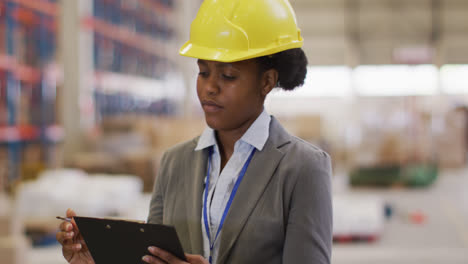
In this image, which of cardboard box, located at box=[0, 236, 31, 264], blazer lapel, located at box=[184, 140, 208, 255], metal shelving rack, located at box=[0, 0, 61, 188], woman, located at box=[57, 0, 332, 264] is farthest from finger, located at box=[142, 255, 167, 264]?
metal shelving rack, located at box=[0, 0, 61, 188]

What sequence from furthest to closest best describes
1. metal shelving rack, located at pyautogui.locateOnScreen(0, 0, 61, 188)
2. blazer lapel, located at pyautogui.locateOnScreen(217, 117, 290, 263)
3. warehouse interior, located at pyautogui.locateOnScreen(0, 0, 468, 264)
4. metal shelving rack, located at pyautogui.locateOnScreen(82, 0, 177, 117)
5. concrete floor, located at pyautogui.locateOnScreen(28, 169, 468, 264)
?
metal shelving rack, located at pyautogui.locateOnScreen(82, 0, 177, 117)
metal shelving rack, located at pyautogui.locateOnScreen(0, 0, 61, 188)
warehouse interior, located at pyautogui.locateOnScreen(0, 0, 468, 264)
concrete floor, located at pyautogui.locateOnScreen(28, 169, 468, 264)
blazer lapel, located at pyautogui.locateOnScreen(217, 117, 290, 263)

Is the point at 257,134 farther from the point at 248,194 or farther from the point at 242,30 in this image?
the point at 242,30

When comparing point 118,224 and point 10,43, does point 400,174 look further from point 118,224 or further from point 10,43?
point 118,224

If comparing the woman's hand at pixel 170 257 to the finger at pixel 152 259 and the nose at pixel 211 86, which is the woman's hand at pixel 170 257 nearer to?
the finger at pixel 152 259

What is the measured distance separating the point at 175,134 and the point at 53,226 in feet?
12.1

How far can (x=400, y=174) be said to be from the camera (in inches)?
381

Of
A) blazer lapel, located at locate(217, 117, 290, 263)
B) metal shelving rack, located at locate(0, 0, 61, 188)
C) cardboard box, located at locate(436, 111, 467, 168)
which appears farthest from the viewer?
cardboard box, located at locate(436, 111, 467, 168)

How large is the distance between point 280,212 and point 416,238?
4769mm

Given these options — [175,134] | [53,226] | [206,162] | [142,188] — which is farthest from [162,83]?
[206,162]

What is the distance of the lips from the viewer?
1.57 metres

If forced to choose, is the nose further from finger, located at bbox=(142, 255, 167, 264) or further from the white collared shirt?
finger, located at bbox=(142, 255, 167, 264)

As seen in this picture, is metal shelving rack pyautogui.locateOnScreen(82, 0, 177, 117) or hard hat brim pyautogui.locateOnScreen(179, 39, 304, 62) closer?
hard hat brim pyautogui.locateOnScreen(179, 39, 304, 62)

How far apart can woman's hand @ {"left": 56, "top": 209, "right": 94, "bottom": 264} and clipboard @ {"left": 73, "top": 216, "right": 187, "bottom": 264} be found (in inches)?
2.3

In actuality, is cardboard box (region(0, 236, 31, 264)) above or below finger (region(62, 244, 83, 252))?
below
